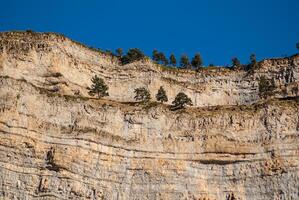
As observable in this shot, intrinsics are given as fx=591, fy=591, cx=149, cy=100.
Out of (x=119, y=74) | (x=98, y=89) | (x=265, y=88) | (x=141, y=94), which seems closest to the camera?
(x=98, y=89)

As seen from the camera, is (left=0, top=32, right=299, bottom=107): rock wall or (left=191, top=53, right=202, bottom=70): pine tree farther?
(left=191, top=53, right=202, bottom=70): pine tree

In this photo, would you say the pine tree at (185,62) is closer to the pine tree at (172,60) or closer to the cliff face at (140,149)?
the pine tree at (172,60)

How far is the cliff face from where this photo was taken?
48.8 metres

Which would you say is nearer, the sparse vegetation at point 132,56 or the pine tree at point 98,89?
the pine tree at point 98,89

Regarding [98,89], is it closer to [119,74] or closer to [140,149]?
[119,74]

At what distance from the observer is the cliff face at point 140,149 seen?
48.8 metres

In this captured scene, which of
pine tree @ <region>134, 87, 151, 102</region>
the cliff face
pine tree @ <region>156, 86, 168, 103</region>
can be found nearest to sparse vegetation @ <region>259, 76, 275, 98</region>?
pine tree @ <region>156, 86, 168, 103</region>

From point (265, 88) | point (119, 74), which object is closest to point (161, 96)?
point (119, 74)

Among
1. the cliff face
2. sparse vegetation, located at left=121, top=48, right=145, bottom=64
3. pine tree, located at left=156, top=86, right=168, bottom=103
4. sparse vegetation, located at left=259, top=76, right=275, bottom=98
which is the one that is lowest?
the cliff face

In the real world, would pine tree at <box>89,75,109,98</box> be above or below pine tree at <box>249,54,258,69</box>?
below

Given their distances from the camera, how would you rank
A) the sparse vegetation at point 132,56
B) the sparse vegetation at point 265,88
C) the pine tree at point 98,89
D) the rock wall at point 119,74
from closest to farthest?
the pine tree at point 98,89, the rock wall at point 119,74, the sparse vegetation at point 265,88, the sparse vegetation at point 132,56

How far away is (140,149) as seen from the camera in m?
52.7

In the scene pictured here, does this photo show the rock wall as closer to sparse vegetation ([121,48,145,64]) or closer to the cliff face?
sparse vegetation ([121,48,145,64])

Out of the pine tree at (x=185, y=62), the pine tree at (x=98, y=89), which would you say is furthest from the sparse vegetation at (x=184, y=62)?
the pine tree at (x=98, y=89)
